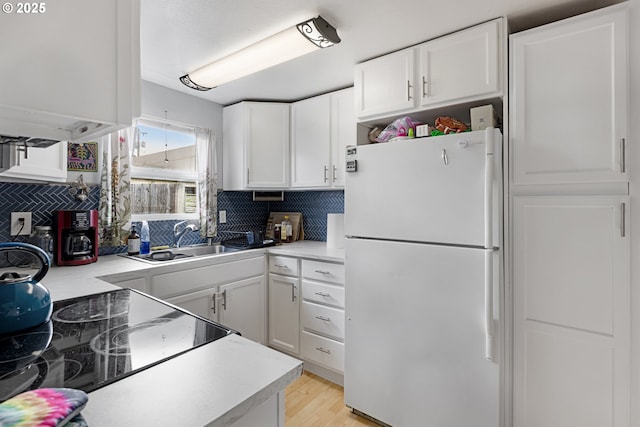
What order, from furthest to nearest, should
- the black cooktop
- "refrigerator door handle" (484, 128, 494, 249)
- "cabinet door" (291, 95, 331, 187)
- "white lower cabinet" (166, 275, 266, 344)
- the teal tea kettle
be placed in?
1. "cabinet door" (291, 95, 331, 187)
2. "white lower cabinet" (166, 275, 266, 344)
3. "refrigerator door handle" (484, 128, 494, 249)
4. the teal tea kettle
5. the black cooktop

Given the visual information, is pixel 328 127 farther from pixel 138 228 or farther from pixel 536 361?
pixel 536 361

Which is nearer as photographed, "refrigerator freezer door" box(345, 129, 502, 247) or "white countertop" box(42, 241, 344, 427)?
"white countertop" box(42, 241, 344, 427)

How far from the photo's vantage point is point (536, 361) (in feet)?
4.88

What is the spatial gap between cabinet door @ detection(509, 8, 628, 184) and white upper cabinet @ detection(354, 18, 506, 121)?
106 millimetres

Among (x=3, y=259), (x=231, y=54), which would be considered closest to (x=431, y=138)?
(x=231, y=54)

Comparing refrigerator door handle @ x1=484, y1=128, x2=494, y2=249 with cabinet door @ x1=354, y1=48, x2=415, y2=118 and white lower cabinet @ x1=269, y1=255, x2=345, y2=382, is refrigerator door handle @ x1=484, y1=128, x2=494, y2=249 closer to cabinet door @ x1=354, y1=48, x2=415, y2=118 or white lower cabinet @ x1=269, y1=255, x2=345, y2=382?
cabinet door @ x1=354, y1=48, x2=415, y2=118

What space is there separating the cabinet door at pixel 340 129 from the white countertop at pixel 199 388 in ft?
6.04

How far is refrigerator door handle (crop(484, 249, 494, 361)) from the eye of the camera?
1404mm

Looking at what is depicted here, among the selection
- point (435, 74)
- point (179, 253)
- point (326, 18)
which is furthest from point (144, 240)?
point (435, 74)

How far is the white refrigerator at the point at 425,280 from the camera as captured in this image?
4.79ft

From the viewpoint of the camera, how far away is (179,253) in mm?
2477

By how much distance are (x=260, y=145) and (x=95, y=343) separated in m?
2.18

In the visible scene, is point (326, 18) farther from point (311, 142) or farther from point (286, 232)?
point (286, 232)

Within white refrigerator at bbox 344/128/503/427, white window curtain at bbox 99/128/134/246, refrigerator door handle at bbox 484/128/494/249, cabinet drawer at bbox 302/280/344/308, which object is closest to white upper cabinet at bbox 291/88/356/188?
white refrigerator at bbox 344/128/503/427
